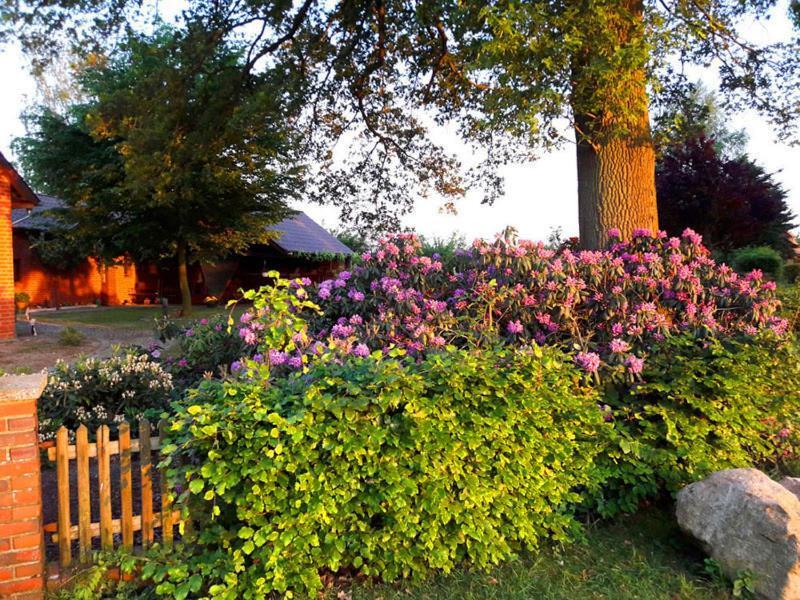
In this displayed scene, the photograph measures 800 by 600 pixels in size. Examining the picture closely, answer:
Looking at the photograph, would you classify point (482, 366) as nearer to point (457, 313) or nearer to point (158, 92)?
point (457, 313)

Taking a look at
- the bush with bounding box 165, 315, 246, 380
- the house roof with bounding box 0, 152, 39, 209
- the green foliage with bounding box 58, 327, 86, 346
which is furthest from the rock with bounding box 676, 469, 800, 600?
the house roof with bounding box 0, 152, 39, 209

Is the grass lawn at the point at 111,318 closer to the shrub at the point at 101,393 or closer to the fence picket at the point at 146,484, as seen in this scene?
the shrub at the point at 101,393

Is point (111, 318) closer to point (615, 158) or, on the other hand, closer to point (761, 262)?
point (615, 158)

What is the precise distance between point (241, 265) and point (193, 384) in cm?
2446

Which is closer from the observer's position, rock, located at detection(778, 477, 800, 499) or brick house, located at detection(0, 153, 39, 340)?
rock, located at detection(778, 477, 800, 499)

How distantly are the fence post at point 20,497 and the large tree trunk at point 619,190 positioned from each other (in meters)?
5.13

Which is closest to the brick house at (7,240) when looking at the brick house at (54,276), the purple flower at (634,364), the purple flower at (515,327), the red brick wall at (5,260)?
the red brick wall at (5,260)

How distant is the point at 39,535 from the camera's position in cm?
271

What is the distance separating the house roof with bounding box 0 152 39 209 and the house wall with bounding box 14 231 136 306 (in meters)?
10.2

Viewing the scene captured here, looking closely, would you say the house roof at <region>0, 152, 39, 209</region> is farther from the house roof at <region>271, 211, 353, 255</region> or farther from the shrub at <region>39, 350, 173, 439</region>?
the house roof at <region>271, 211, 353, 255</region>

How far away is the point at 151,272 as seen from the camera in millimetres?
28016

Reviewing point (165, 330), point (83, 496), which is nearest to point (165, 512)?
point (83, 496)

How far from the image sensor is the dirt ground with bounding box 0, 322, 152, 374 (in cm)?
1040

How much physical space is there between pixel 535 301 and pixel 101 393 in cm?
371
